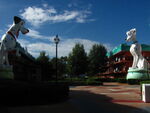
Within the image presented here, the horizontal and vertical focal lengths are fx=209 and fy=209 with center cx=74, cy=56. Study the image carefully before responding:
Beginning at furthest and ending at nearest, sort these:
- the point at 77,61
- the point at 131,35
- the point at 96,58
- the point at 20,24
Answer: the point at 96,58 < the point at 77,61 < the point at 131,35 < the point at 20,24

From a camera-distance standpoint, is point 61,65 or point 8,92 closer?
point 8,92

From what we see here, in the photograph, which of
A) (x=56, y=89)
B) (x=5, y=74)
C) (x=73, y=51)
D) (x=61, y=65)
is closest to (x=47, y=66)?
(x=73, y=51)

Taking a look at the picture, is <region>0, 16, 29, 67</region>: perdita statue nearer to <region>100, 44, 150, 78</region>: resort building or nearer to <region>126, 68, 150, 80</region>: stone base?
<region>126, 68, 150, 80</region>: stone base

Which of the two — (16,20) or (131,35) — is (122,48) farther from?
(16,20)

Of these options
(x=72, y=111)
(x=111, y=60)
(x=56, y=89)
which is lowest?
(x=72, y=111)

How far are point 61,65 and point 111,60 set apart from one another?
1861 cm

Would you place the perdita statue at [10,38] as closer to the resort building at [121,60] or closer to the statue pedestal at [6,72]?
the statue pedestal at [6,72]

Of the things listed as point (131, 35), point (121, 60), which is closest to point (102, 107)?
point (131, 35)

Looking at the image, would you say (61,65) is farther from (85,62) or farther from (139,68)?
(139,68)

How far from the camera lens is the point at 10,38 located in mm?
20094

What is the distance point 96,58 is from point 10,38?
4357 centimetres

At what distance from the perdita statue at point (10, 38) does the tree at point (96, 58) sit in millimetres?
41238

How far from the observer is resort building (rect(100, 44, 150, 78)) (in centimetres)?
6388

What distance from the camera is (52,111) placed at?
8219 mm
